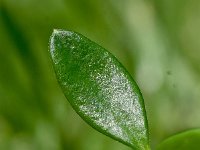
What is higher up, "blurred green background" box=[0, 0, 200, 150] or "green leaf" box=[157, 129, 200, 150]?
"blurred green background" box=[0, 0, 200, 150]

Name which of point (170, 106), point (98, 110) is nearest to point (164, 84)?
point (170, 106)

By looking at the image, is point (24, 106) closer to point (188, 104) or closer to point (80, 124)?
point (80, 124)

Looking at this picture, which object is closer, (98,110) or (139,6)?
(98,110)

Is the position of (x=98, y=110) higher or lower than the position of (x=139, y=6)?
lower

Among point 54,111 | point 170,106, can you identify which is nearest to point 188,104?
point 170,106

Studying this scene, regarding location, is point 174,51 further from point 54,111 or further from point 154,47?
point 54,111
